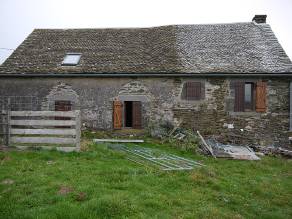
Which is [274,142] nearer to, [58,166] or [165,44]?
[165,44]

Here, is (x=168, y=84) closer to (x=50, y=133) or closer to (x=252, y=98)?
(x=252, y=98)

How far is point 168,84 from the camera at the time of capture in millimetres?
16422

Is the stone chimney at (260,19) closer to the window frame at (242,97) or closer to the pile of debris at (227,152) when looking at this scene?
Answer: the window frame at (242,97)

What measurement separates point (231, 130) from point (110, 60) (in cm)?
704

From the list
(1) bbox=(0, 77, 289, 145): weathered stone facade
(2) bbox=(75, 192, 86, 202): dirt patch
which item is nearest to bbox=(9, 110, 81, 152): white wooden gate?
(2) bbox=(75, 192, 86, 202): dirt patch

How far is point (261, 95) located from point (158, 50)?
5907mm

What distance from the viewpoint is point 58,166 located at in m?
8.41

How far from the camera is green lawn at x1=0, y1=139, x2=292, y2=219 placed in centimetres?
577

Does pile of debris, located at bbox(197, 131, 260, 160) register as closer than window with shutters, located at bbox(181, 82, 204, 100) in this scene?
Yes

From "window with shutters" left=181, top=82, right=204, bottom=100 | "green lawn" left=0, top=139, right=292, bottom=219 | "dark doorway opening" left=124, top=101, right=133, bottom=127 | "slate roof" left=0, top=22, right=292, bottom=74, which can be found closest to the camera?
"green lawn" left=0, top=139, right=292, bottom=219

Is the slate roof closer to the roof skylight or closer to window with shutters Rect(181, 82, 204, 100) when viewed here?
the roof skylight

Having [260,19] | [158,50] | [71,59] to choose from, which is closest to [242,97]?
[158,50]

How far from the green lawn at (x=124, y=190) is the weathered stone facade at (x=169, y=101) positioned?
6.01m

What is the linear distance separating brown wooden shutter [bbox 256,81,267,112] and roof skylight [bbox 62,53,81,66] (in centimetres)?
909
